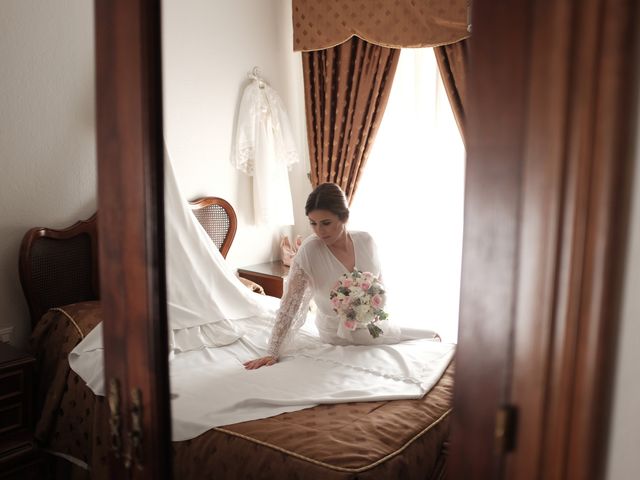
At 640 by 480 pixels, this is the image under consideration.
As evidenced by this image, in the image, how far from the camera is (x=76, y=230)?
79.7 inches

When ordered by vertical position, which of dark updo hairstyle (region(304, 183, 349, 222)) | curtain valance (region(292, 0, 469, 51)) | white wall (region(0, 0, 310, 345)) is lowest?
dark updo hairstyle (region(304, 183, 349, 222))

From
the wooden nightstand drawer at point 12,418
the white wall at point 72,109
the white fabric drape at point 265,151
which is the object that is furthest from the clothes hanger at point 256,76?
the wooden nightstand drawer at point 12,418

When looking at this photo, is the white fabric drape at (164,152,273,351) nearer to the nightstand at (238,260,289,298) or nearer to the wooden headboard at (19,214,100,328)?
the wooden headboard at (19,214,100,328)

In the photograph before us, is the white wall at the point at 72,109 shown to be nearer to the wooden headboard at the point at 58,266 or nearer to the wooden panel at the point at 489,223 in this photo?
the wooden headboard at the point at 58,266

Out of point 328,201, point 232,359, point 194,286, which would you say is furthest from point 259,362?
point 328,201

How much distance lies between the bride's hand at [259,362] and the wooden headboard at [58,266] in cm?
73

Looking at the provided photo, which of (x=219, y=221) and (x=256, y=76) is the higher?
(x=256, y=76)

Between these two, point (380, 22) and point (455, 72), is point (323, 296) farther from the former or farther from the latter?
point (380, 22)

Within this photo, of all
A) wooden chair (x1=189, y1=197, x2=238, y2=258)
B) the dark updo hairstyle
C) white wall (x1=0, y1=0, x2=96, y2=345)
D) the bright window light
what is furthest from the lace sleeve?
white wall (x1=0, y1=0, x2=96, y2=345)

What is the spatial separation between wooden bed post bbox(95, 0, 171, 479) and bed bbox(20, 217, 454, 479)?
0.17 m

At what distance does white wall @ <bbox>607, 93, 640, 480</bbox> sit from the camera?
0.53 meters

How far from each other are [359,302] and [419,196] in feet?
3.46

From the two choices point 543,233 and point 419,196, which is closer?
point 543,233

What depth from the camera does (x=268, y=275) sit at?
8.77 ft
